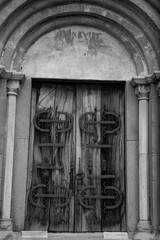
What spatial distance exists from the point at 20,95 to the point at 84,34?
4.19 ft

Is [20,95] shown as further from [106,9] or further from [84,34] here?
[106,9]

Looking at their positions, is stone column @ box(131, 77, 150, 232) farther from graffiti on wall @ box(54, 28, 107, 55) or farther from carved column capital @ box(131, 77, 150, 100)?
graffiti on wall @ box(54, 28, 107, 55)

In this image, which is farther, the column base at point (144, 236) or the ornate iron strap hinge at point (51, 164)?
the ornate iron strap hinge at point (51, 164)

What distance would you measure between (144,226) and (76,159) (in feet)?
4.02

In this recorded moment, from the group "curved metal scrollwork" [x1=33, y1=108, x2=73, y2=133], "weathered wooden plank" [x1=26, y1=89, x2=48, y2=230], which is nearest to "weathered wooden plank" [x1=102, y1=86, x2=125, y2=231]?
"curved metal scrollwork" [x1=33, y1=108, x2=73, y2=133]

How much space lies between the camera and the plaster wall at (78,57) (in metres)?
4.82

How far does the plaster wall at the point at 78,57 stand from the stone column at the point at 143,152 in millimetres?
286

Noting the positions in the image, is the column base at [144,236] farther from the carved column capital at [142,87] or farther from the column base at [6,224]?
the carved column capital at [142,87]

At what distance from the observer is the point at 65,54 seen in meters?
4.89

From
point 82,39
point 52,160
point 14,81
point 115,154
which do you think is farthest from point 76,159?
point 82,39

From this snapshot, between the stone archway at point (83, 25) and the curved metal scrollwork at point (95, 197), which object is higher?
the stone archway at point (83, 25)

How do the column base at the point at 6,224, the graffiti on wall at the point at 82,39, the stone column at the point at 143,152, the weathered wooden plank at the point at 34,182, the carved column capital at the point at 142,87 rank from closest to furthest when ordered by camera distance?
the column base at the point at 6,224 → the stone column at the point at 143,152 → the weathered wooden plank at the point at 34,182 → the carved column capital at the point at 142,87 → the graffiti on wall at the point at 82,39

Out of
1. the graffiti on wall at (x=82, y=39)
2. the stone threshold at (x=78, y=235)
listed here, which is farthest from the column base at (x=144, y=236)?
the graffiti on wall at (x=82, y=39)

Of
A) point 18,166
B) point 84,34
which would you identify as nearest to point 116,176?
point 18,166
